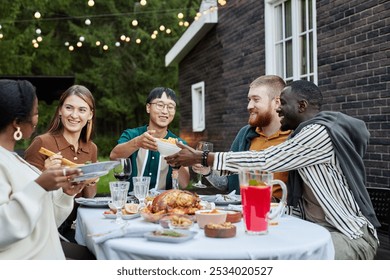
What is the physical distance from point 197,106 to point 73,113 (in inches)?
312

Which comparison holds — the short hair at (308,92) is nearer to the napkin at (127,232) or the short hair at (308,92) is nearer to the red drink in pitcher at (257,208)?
the red drink in pitcher at (257,208)

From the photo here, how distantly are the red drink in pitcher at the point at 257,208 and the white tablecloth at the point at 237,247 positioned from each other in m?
0.04

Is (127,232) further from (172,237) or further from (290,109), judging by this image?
(290,109)

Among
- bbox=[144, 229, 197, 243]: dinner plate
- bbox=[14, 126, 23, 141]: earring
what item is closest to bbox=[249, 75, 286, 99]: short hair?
bbox=[144, 229, 197, 243]: dinner plate

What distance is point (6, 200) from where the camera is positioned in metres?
1.98

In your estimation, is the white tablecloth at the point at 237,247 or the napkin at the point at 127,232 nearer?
the white tablecloth at the point at 237,247

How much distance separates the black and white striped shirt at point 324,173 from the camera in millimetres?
2641

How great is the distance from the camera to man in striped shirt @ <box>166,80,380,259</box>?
104 inches

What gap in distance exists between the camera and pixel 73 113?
356 centimetres

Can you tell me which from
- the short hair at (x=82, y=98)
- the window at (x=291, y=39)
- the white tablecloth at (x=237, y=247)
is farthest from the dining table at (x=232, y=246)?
the window at (x=291, y=39)

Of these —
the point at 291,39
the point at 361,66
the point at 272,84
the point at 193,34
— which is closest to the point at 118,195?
the point at 272,84

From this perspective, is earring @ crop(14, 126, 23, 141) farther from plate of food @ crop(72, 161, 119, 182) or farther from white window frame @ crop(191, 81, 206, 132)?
white window frame @ crop(191, 81, 206, 132)
